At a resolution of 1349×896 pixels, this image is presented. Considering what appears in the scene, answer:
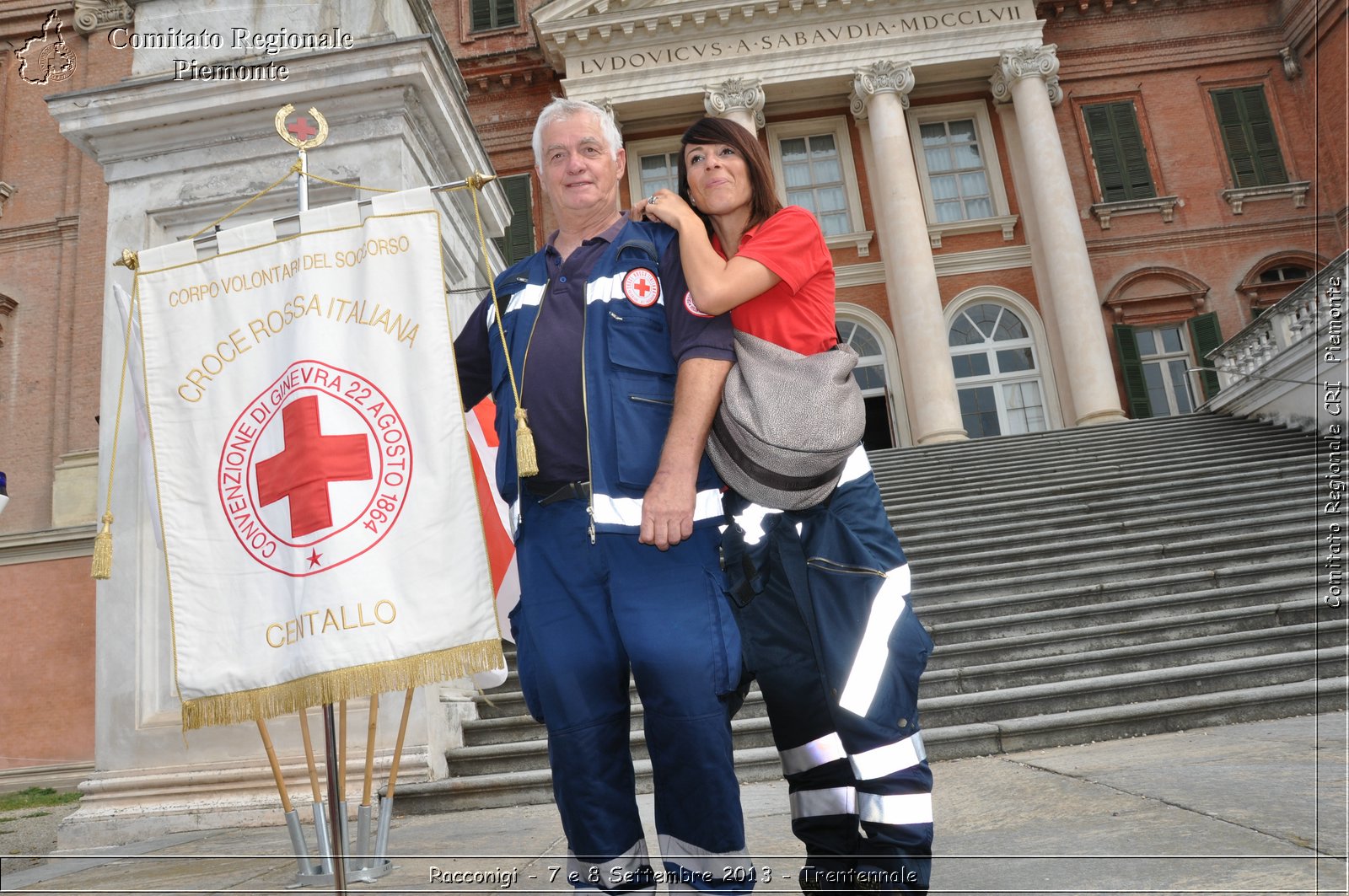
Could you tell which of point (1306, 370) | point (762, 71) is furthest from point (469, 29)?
point (1306, 370)

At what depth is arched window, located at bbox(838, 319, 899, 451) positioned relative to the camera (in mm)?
19469

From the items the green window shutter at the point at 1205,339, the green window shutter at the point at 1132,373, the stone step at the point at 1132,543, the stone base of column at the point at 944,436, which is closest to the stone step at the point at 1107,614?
the stone step at the point at 1132,543

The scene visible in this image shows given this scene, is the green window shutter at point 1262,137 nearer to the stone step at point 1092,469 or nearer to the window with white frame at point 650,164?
the stone step at point 1092,469

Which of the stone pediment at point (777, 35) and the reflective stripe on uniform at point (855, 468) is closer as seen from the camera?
the reflective stripe on uniform at point (855, 468)

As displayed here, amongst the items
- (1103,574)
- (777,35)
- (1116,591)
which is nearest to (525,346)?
(1116,591)

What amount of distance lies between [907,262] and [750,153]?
1673 cm

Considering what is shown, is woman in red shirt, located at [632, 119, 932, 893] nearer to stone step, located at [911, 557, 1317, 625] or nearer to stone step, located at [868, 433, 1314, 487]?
stone step, located at [911, 557, 1317, 625]

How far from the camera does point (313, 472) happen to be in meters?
2.45

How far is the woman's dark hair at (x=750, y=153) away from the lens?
236 centimetres

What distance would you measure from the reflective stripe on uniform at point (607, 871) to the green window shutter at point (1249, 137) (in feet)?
75.3

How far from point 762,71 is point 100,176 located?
12.6 m

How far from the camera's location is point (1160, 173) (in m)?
20.6

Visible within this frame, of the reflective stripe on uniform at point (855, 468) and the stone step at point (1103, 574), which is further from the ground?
the stone step at point (1103, 574)

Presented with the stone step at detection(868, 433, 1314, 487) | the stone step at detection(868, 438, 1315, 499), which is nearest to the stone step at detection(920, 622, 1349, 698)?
the stone step at detection(868, 438, 1315, 499)
